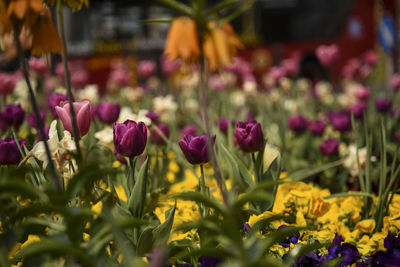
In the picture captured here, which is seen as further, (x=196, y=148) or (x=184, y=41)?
(x=196, y=148)

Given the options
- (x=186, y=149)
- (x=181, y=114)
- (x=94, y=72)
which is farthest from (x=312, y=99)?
(x=94, y=72)

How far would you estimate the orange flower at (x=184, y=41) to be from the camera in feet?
3.04

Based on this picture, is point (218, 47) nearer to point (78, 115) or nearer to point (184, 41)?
point (184, 41)

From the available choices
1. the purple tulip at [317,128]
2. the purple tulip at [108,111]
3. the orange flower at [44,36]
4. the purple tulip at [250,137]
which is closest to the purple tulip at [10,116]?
the purple tulip at [108,111]

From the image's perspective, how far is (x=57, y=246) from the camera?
634 millimetres

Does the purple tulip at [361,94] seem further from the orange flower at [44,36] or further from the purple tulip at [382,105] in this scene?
the orange flower at [44,36]

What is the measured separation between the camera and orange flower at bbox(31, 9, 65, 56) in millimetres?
917

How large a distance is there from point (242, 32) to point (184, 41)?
8078mm

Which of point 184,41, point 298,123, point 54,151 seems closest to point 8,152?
point 54,151

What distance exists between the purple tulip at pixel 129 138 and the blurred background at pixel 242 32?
765 cm

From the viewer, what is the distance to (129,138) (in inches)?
43.4

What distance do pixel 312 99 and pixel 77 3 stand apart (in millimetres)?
3464

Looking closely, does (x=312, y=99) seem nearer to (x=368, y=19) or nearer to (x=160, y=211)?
(x=160, y=211)

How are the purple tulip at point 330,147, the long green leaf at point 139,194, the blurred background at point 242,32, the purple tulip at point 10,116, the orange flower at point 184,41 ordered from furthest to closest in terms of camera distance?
1. the blurred background at point 242,32
2. the purple tulip at point 330,147
3. the purple tulip at point 10,116
4. the long green leaf at point 139,194
5. the orange flower at point 184,41
